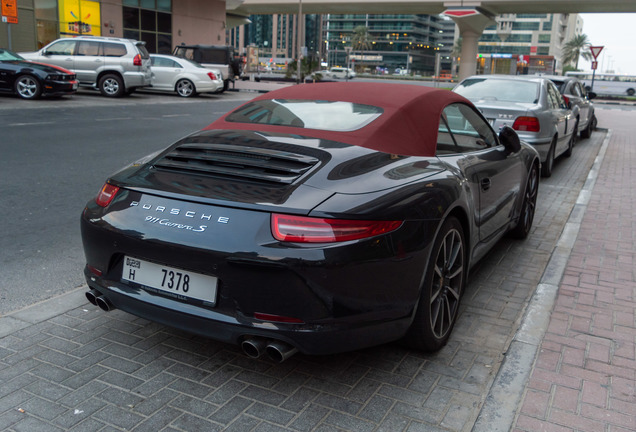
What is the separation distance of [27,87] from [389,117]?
17.3 m

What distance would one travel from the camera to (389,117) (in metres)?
3.65

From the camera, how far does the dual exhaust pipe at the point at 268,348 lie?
2746 millimetres

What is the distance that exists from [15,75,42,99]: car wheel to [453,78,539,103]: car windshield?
1334cm

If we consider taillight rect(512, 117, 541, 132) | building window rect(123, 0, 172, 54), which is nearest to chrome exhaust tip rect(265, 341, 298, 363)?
taillight rect(512, 117, 541, 132)

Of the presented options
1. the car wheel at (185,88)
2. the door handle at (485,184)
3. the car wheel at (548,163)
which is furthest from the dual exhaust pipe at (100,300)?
the car wheel at (185,88)

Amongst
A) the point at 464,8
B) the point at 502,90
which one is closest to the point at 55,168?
the point at 502,90

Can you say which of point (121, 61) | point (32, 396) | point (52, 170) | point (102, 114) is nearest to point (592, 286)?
point (32, 396)

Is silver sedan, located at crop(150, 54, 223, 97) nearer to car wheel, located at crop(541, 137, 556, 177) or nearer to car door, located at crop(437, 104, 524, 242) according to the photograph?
car wheel, located at crop(541, 137, 556, 177)

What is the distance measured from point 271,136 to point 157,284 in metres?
1.09

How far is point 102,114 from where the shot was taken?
1573 centimetres

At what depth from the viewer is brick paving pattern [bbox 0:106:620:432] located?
2.74m

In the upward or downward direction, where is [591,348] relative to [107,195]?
downward

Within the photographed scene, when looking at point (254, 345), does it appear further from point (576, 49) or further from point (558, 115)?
point (576, 49)

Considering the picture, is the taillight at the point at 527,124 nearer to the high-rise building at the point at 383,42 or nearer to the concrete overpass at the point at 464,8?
the concrete overpass at the point at 464,8
